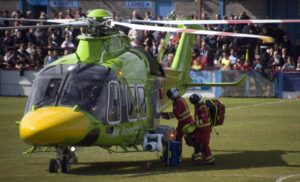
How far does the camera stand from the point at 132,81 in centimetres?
1991

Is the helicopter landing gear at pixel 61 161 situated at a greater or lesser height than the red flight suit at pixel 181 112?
lesser

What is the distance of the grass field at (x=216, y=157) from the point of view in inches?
706

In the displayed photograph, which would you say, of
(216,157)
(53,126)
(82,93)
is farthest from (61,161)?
(216,157)

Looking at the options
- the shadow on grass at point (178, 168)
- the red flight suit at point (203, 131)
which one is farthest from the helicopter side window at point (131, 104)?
the red flight suit at point (203, 131)

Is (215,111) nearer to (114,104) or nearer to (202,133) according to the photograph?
(202,133)

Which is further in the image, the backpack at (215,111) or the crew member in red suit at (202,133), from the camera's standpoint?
the backpack at (215,111)

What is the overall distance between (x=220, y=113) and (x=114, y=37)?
2873 mm

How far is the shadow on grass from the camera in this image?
740 inches

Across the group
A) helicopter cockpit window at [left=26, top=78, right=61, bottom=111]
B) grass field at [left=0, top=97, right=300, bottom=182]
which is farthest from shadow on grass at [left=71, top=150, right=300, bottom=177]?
helicopter cockpit window at [left=26, top=78, right=61, bottom=111]

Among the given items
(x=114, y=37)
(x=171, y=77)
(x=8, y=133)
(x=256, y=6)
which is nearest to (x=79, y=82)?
(x=114, y=37)

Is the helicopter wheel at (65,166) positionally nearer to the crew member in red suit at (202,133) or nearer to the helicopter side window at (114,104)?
the helicopter side window at (114,104)

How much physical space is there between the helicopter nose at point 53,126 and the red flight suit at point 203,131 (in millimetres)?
2864

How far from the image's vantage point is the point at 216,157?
2117cm

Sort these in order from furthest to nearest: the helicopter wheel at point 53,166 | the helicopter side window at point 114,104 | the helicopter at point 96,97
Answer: the helicopter side window at point 114,104 → the helicopter wheel at point 53,166 → the helicopter at point 96,97
